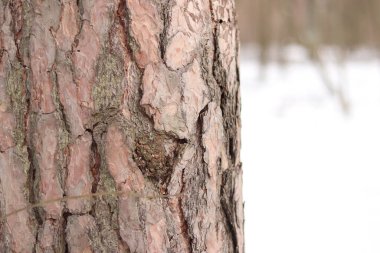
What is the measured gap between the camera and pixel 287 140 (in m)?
4.32

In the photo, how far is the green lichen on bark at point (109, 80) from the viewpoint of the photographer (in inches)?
44.9

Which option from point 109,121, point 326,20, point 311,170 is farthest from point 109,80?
point 326,20

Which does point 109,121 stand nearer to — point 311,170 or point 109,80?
point 109,80

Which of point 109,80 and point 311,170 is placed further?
point 311,170

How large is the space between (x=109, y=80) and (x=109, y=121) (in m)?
0.07

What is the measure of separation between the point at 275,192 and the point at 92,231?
2.04 metres

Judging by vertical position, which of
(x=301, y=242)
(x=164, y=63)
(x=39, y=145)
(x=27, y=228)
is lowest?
(x=301, y=242)

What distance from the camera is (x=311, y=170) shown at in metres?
3.52

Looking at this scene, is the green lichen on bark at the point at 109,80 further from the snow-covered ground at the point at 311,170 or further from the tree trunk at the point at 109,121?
the snow-covered ground at the point at 311,170

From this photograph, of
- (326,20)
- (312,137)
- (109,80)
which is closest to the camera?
(109,80)

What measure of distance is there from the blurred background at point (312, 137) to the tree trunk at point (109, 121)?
1203 millimetres

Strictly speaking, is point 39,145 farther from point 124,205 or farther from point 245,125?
point 245,125

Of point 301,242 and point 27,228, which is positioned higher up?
point 27,228

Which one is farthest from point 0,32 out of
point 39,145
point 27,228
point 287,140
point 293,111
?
point 293,111
